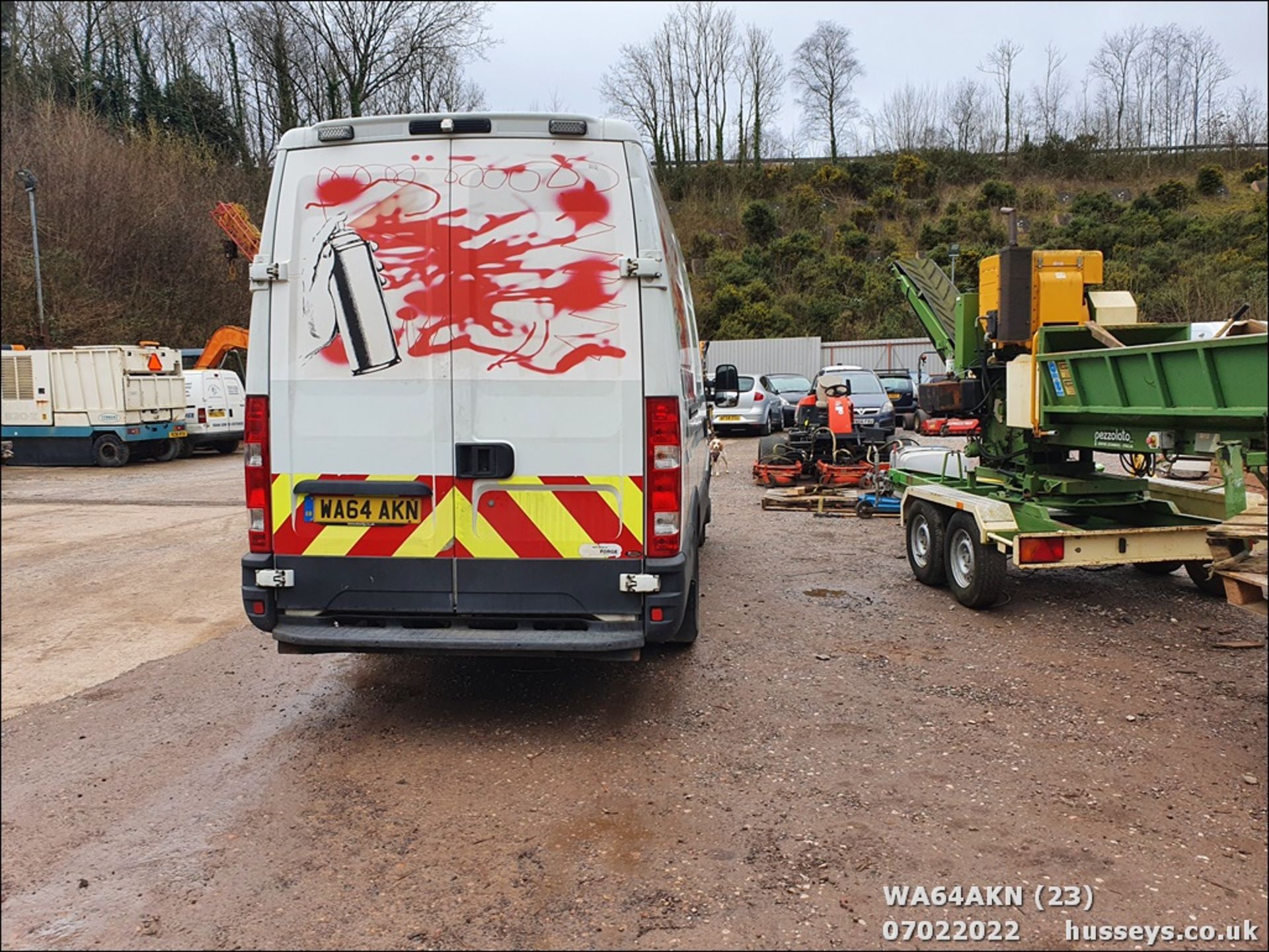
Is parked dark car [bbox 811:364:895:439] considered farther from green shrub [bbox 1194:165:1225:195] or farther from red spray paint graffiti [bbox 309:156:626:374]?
green shrub [bbox 1194:165:1225:195]

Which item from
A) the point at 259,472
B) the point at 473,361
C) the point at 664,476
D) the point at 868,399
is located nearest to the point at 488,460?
the point at 473,361

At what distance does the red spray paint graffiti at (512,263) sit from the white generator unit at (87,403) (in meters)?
16.8

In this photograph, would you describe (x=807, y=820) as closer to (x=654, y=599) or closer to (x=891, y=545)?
(x=654, y=599)

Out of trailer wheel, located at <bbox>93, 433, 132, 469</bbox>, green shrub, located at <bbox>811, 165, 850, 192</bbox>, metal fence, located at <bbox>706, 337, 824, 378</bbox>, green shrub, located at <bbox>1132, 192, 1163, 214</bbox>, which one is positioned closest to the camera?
trailer wheel, located at <bbox>93, 433, 132, 469</bbox>

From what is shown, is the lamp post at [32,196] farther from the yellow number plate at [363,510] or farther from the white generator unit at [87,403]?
the white generator unit at [87,403]

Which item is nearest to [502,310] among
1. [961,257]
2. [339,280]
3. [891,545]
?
[339,280]

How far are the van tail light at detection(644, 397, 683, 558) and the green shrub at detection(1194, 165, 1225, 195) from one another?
45.0 meters

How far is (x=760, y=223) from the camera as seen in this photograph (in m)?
41.3

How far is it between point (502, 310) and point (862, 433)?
10420mm

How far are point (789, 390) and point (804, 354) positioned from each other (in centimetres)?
927

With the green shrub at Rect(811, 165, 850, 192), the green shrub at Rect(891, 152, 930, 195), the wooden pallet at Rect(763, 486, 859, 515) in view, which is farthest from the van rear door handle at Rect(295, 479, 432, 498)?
the green shrub at Rect(811, 165, 850, 192)

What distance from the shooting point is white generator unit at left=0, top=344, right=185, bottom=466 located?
18.3 metres

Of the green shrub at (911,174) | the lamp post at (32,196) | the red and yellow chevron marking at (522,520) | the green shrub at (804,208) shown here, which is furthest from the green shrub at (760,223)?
the red and yellow chevron marking at (522,520)

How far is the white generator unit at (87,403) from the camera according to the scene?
1828 centimetres
